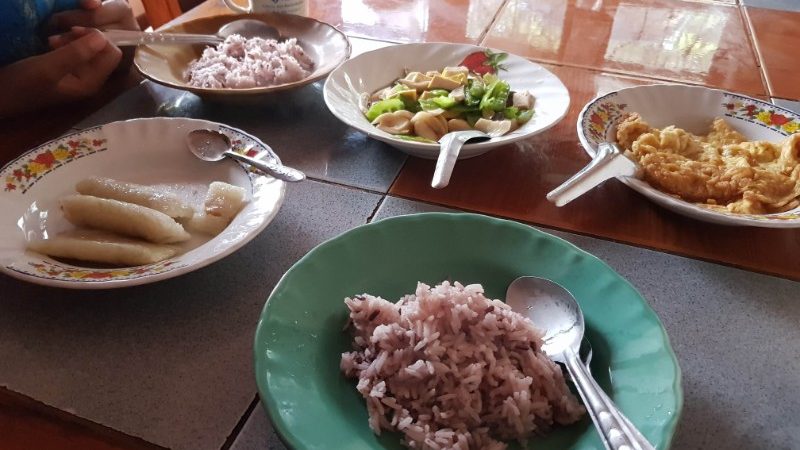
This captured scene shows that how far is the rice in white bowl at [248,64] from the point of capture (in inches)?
40.1

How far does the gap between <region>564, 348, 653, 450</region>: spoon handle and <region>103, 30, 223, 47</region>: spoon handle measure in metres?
0.95

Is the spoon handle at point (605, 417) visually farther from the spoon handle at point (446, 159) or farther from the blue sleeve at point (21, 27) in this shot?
the blue sleeve at point (21, 27)

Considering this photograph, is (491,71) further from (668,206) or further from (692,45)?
(692,45)

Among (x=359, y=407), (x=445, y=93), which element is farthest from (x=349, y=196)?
(x=359, y=407)

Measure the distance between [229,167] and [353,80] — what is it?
33 centimetres

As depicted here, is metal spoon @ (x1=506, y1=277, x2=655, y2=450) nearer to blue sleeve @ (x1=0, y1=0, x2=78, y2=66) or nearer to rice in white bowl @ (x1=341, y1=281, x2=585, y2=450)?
rice in white bowl @ (x1=341, y1=281, x2=585, y2=450)

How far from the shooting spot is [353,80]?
3.40ft

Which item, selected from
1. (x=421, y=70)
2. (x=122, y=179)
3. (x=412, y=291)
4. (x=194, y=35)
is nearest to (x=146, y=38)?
(x=194, y=35)

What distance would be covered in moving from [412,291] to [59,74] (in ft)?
2.52

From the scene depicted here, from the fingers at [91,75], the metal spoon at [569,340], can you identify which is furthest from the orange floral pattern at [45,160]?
the metal spoon at [569,340]

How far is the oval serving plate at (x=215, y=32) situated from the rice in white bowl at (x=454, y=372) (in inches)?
21.7

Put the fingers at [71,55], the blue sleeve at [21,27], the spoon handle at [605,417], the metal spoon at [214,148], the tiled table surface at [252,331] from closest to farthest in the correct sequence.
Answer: the spoon handle at [605,417] < the tiled table surface at [252,331] < the metal spoon at [214,148] < the fingers at [71,55] < the blue sleeve at [21,27]

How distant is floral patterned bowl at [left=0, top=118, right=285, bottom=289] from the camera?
23.7 inches

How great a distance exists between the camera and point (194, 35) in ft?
3.79
